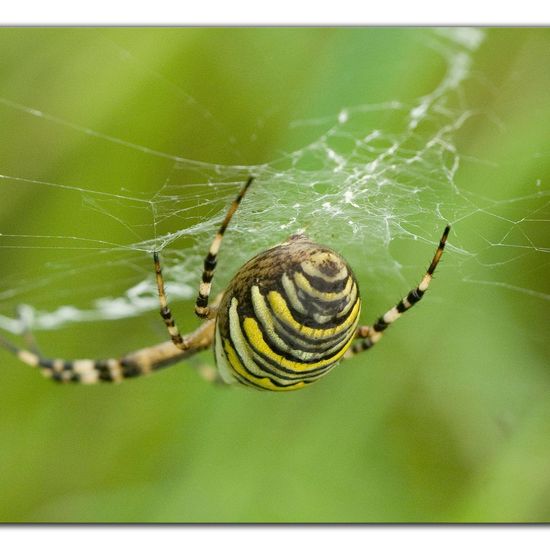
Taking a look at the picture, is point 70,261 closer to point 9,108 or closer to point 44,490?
point 9,108

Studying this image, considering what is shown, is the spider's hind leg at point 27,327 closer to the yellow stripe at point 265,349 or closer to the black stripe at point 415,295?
the yellow stripe at point 265,349

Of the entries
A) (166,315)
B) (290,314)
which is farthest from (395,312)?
(166,315)

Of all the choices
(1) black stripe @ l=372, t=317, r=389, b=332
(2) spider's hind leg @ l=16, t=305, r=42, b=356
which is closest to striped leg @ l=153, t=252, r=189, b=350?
(1) black stripe @ l=372, t=317, r=389, b=332

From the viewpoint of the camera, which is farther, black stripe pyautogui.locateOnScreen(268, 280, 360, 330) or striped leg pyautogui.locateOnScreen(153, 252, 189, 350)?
striped leg pyautogui.locateOnScreen(153, 252, 189, 350)

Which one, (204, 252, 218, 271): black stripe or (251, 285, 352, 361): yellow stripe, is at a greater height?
(204, 252, 218, 271): black stripe

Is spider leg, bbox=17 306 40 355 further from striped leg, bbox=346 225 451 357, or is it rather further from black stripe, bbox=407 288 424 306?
black stripe, bbox=407 288 424 306
